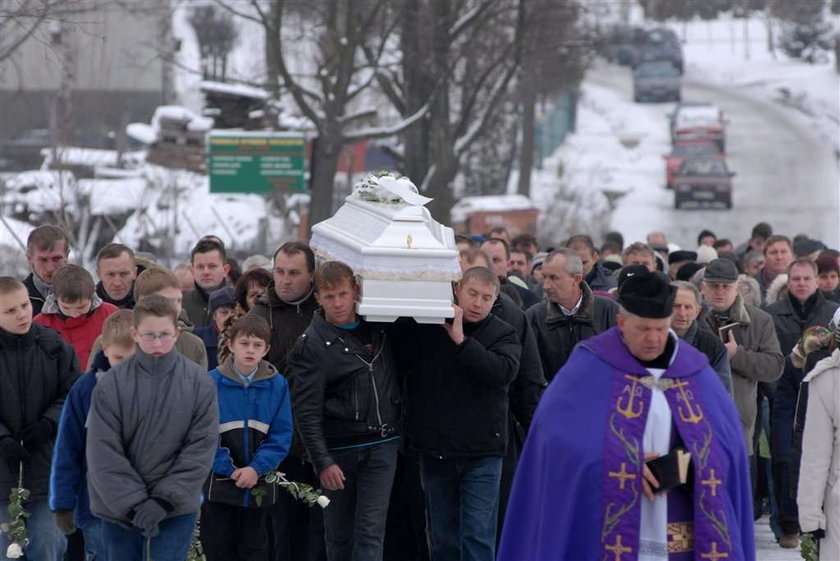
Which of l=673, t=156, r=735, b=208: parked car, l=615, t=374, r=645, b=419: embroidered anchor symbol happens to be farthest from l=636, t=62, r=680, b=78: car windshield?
l=615, t=374, r=645, b=419: embroidered anchor symbol

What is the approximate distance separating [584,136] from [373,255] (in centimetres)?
4746

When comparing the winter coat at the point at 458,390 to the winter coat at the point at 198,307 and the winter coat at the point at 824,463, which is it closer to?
the winter coat at the point at 824,463

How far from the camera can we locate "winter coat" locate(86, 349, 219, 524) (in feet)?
23.1

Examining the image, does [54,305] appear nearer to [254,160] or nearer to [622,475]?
[622,475]

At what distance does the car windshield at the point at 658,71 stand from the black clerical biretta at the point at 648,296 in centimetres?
5168

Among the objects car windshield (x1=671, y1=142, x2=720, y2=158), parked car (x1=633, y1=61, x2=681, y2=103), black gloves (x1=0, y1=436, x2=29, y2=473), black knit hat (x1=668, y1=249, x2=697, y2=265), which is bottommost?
black gloves (x1=0, y1=436, x2=29, y2=473)

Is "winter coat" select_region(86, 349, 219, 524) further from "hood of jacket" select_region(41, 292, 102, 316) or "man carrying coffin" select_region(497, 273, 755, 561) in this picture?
"hood of jacket" select_region(41, 292, 102, 316)

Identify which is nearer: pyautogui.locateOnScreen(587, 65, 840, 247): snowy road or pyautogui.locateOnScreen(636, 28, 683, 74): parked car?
pyautogui.locateOnScreen(587, 65, 840, 247): snowy road

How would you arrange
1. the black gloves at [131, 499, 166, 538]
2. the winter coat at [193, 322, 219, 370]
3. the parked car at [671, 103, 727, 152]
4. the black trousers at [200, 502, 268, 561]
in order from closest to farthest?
the black gloves at [131, 499, 166, 538] < the black trousers at [200, 502, 268, 561] < the winter coat at [193, 322, 219, 370] < the parked car at [671, 103, 727, 152]

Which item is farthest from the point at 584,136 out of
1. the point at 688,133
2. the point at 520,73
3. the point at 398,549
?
the point at 398,549

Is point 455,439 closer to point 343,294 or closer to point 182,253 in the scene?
point 343,294

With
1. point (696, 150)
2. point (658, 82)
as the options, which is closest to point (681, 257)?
point (696, 150)

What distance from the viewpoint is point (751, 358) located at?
10.3 meters

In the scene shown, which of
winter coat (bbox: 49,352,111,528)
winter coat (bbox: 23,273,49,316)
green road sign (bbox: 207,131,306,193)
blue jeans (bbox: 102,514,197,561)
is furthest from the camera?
green road sign (bbox: 207,131,306,193)
